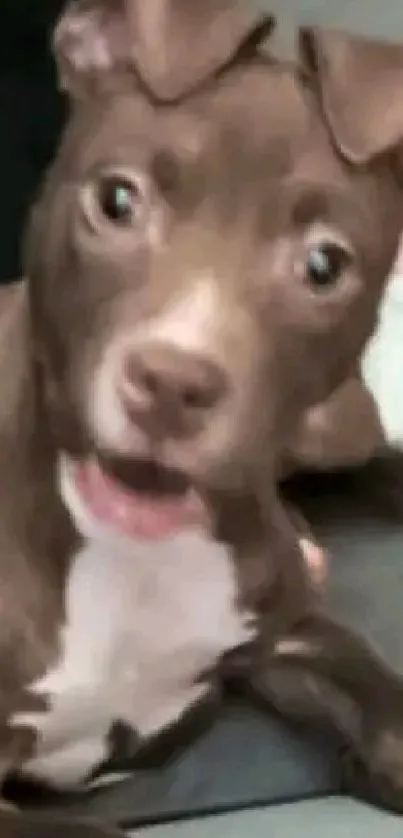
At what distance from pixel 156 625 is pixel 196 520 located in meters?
0.05

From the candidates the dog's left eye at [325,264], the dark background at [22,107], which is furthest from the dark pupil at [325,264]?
the dark background at [22,107]

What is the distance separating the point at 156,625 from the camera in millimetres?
637

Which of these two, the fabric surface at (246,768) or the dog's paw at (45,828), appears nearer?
the dog's paw at (45,828)

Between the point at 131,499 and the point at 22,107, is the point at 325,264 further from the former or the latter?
the point at 22,107

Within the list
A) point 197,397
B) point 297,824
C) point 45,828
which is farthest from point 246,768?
point 197,397

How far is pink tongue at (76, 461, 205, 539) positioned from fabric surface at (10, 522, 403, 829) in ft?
0.49

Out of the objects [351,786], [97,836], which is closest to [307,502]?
[351,786]

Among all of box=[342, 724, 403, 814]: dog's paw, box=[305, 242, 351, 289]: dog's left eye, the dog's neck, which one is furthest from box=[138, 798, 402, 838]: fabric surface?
box=[305, 242, 351, 289]: dog's left eye

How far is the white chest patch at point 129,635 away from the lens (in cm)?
62

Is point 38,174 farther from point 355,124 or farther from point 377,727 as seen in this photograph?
point 377,727

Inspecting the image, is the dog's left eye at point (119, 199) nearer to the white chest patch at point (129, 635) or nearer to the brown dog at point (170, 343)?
the brown dog at point (170, 343)

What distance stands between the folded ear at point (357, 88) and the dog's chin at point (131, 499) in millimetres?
146

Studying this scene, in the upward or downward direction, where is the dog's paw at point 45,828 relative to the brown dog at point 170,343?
downward

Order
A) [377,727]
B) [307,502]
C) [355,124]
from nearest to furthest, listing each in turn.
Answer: [355,124] < [377,727] < [307,502]
